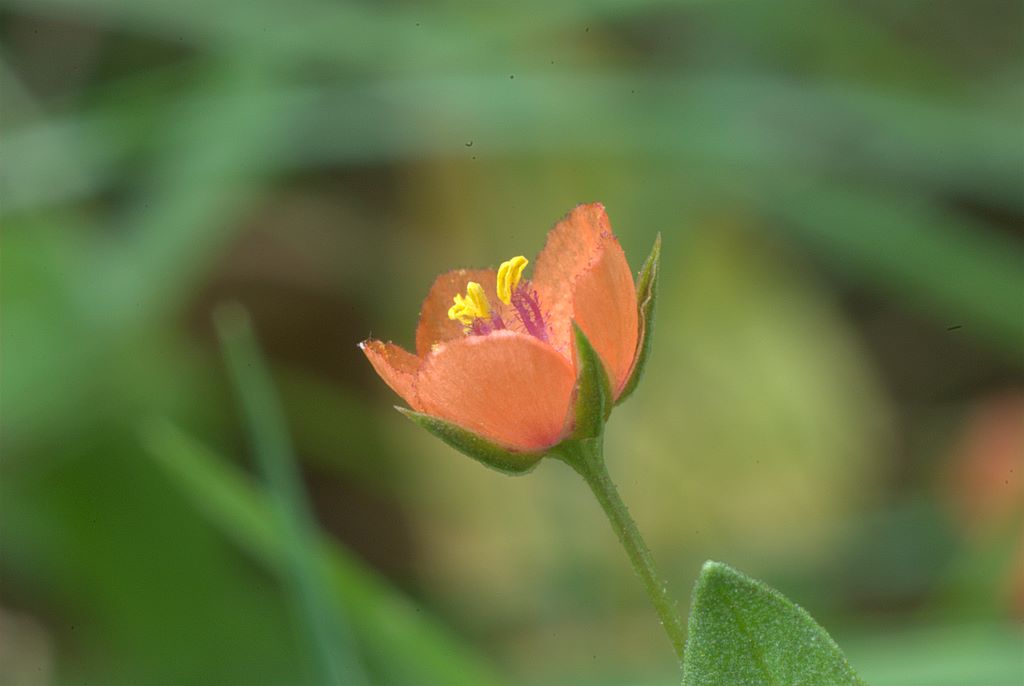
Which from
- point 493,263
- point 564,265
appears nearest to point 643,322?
point 564,265

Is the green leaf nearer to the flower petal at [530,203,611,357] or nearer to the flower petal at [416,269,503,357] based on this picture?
the flower petal at [530,203,611,357]

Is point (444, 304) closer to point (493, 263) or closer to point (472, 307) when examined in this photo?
point (472, 307)

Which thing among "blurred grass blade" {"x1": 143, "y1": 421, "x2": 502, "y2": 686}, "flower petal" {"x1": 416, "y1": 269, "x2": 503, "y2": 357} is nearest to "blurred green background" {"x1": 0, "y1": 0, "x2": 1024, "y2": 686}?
"blurred grass blade" {"x1": 143, "y1": 421, "x2": 502, "y2": 686}

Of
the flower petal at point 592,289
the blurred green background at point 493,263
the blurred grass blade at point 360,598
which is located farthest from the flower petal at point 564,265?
the blurred green background at point 493,263

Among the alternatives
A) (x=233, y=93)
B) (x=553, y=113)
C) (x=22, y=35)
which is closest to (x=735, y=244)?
(x=553, y=113)

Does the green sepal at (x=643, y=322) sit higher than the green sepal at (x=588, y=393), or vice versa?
the green sepal at (x=643, y=322)

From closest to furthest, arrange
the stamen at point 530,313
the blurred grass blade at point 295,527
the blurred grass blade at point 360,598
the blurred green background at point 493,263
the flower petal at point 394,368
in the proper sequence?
the flower petal at point 394,368
the stamen at point 530,313
the blurred grass blade at point 295,527
the blurred grass blade at point 360,598
the blurred green background at point 493,263

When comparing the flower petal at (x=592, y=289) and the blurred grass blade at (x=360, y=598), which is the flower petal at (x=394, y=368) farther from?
the blurred grass blade at (x=360, y=598)
